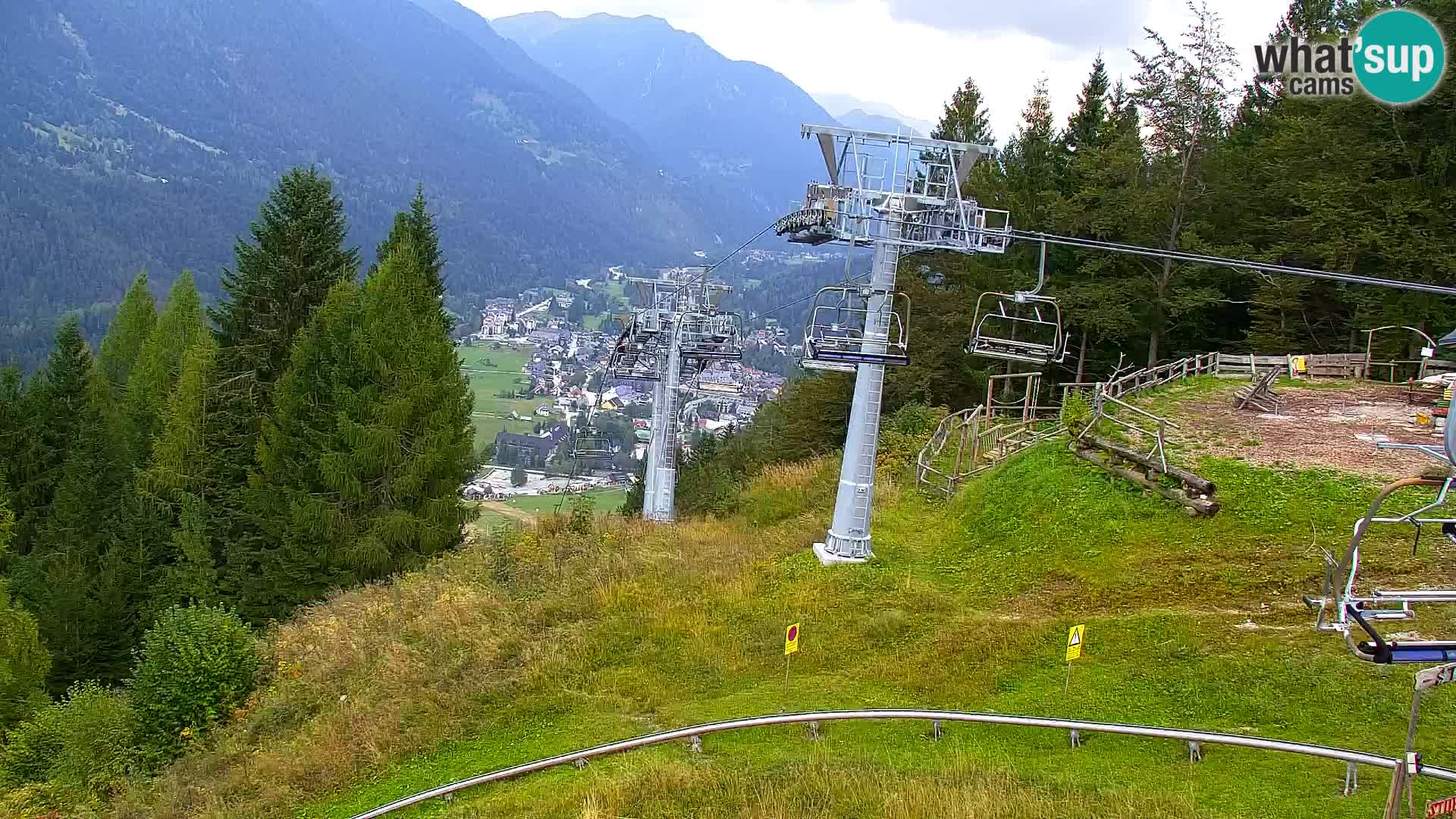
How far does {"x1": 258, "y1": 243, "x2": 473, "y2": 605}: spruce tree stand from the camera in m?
29.1

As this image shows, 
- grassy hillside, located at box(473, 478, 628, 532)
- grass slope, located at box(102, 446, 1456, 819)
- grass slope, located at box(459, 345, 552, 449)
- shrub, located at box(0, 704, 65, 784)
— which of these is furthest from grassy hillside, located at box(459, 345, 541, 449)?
grass slope, located at box(102, 446, 1456, 819)

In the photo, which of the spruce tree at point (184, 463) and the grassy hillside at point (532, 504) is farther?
the grassy hillside at point (532, 504)

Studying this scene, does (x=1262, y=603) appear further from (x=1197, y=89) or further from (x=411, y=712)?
(x=1197, y=89)

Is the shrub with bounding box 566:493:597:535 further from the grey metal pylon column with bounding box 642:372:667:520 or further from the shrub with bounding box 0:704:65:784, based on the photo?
the shrub with bounding box 0:704:65:784

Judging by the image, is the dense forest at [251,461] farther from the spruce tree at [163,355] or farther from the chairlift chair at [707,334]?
the chairlift chair at [707,334]

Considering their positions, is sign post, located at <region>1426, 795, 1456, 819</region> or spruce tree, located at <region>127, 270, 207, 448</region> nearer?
sign post, located at <region>1426, 795, 1456, 819</region>

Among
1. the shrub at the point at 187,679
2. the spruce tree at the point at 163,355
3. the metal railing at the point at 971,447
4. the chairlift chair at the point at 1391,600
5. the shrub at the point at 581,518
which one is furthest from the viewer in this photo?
the spruce tree at the point at 163,355

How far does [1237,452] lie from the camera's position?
2081cm

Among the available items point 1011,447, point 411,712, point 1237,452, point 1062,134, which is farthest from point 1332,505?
point 1062,134

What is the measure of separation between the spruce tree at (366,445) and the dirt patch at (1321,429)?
21.0 meters

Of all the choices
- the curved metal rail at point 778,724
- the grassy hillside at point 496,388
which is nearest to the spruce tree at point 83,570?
the curved metal rail at point 778,724

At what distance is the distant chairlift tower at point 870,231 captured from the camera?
57.6ft

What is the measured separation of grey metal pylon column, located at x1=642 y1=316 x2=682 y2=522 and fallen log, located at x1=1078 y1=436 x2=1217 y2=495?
1302 cm

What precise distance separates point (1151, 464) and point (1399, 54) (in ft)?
58.4
